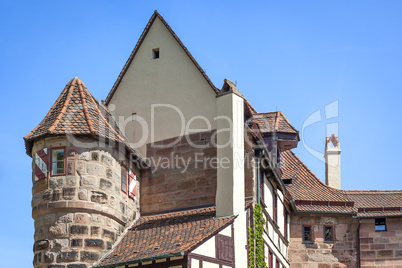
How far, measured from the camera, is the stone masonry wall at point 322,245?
34.5 m

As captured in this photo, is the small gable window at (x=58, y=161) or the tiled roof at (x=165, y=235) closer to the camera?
the tiled roof at (x=165, y=235)

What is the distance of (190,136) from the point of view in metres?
28.3

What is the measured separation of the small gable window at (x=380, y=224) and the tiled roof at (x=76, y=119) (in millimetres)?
11226

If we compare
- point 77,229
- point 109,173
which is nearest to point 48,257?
point 77,229

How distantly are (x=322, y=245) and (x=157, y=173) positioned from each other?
912 cm

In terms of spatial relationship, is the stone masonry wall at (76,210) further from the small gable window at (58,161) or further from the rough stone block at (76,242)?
the small gable window at (58,161)

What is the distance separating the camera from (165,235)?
26.0 m

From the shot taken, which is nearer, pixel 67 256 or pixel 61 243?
pixel 67 256

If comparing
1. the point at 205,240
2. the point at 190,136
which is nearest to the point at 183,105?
the point at 190,136

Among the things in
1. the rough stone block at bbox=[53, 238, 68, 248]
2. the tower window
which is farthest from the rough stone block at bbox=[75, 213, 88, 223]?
the tower window

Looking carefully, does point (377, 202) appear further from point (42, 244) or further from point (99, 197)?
point (42, 244)

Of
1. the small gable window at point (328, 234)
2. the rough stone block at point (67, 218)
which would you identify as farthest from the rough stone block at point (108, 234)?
the small gable window at point (328, 234)

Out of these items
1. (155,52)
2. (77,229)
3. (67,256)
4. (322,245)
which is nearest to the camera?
(67,256)

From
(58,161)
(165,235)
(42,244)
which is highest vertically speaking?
(58,161)
